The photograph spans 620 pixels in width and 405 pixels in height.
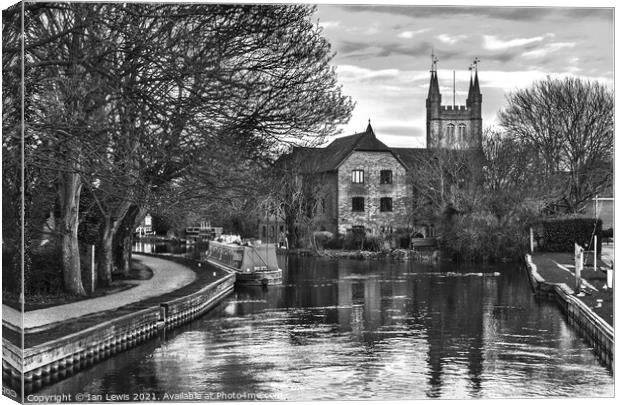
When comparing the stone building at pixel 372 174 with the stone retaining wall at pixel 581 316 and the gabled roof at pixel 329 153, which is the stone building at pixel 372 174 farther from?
the stone retaining wall at pixel 581 316

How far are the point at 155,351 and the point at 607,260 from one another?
7039 millimetres

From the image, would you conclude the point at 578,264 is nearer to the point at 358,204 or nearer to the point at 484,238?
the point at 358,204

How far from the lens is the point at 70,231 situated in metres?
16.2

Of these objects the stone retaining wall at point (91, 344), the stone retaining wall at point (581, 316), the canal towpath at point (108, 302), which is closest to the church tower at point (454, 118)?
the stone retaining wall at point (581, 316)

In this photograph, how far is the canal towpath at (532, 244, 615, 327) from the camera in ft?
40.5

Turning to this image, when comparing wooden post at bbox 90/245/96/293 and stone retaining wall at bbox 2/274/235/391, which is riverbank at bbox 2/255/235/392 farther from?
wooden post at bbox 90/245/96/293

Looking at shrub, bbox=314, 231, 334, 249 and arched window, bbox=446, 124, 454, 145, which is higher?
arched window, bbox=446, 124, 454, 145

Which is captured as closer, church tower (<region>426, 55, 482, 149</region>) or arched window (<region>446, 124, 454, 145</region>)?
church tower (<region>426, 55, 482, 149</region>)

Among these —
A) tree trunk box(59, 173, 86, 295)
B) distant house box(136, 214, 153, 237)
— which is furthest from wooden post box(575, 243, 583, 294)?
distant house box(136, 214, 153, 237)

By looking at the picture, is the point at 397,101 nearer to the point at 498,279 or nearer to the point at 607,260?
the point at 607,260

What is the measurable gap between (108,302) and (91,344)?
10.6ft

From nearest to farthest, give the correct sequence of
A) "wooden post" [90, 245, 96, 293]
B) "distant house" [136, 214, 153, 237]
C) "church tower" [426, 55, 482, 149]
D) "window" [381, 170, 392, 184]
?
"church tower" [426, 55, 482, 149], "wooden post" [90, 245, 96, 293], "window" [381, 170, 392, 184], "distant house" [136, 214, 153, 237]

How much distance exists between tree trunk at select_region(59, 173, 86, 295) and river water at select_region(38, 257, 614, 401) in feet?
7.55

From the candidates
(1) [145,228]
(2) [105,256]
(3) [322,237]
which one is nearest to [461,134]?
(3) [322,237]
